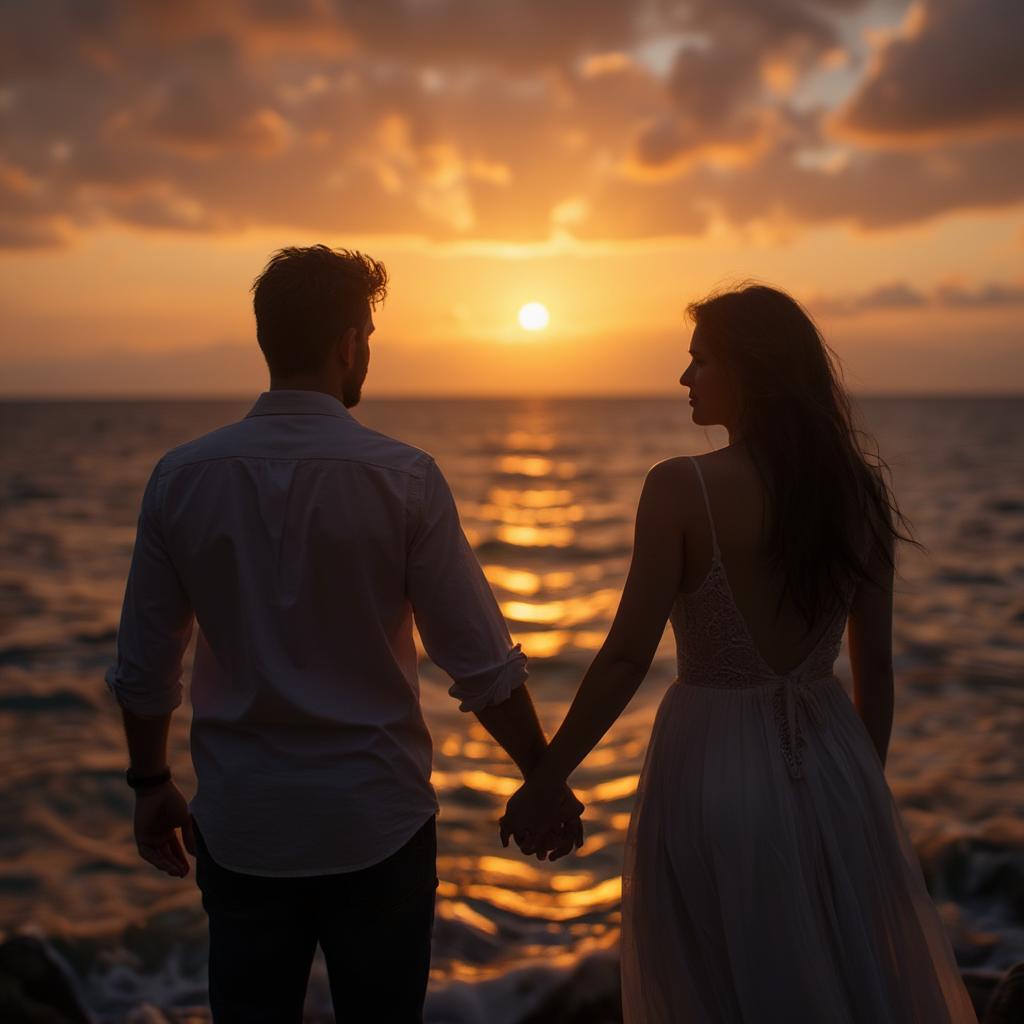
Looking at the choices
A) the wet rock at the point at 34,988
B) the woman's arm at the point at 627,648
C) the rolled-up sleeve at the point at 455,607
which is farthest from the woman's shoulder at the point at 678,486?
the wet rock at the point at 34,988

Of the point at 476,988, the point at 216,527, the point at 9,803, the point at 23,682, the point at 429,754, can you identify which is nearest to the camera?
the point at 216,527

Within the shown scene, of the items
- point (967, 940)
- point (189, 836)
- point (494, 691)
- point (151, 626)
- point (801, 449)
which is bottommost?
point (967, 940)

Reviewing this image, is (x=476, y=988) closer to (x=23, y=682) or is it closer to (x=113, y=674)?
(x=113, y=674)

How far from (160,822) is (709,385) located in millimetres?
1911

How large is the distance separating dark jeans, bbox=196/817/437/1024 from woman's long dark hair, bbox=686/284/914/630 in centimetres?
119

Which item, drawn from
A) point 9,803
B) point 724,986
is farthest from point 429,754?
point 9,803

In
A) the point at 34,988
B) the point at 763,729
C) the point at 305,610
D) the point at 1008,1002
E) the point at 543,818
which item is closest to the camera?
the point at 305,610

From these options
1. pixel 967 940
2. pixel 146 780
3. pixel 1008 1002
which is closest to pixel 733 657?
pixel 146 780

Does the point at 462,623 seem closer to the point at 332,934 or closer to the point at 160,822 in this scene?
the point at 332,934

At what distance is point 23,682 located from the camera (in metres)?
11.7

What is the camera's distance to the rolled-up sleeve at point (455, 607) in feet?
8.12

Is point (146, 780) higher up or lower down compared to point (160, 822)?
higher up

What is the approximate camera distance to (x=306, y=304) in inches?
96.9

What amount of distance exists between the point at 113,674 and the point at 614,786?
21.8ft
